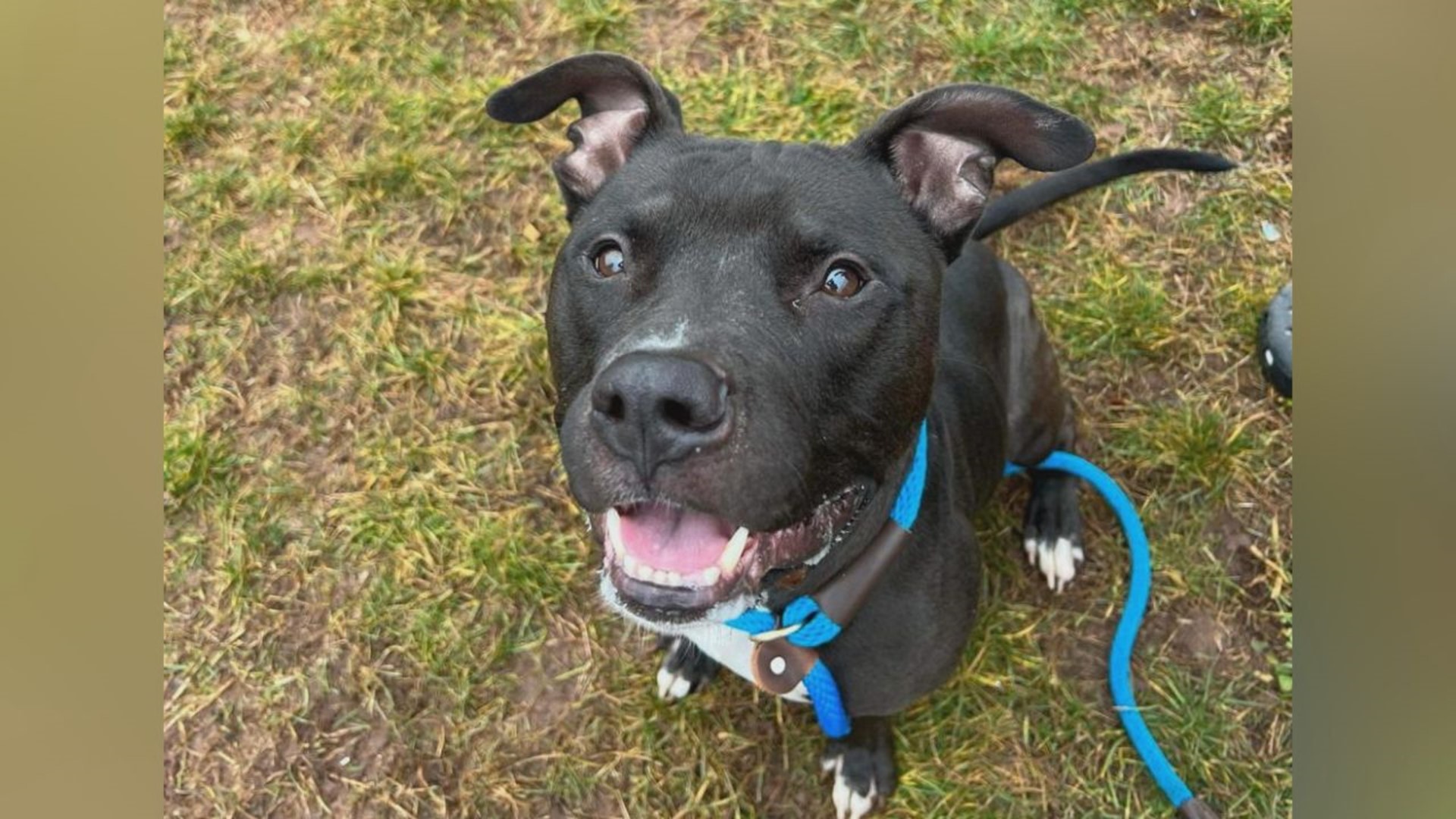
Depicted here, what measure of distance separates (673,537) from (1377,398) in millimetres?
1423

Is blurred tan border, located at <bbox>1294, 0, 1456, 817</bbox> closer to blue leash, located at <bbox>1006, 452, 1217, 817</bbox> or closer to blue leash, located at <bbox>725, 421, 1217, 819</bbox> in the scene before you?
blue leash, located at <bbox>725, 421, 1217, 819</bbox>

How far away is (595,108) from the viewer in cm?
299

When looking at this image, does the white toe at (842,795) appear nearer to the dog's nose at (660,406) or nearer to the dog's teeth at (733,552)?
the dog's teeth at (733,552)

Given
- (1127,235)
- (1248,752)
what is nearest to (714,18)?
(1127,235)

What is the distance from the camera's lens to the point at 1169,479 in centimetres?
423

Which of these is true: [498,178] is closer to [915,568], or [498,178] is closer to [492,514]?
[492,514]

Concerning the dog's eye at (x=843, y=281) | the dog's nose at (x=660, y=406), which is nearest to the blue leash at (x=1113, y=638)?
the dog's eye at (x=843, y=281)

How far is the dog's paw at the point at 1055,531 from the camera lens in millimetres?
4043

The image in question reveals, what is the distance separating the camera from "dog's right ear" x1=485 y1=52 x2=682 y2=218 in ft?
9.26

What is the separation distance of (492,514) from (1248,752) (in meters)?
3.01

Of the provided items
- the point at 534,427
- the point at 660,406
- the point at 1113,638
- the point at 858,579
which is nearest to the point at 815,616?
the point at 858,579

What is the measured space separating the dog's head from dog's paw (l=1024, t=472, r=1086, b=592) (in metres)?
1.65

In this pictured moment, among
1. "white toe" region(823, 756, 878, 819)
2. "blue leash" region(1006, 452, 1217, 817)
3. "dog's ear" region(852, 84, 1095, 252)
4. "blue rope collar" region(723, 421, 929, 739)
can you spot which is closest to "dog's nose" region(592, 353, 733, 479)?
"blue rope collar" region(723, 421, 929, 739)

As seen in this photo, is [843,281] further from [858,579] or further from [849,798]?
[849,798]
